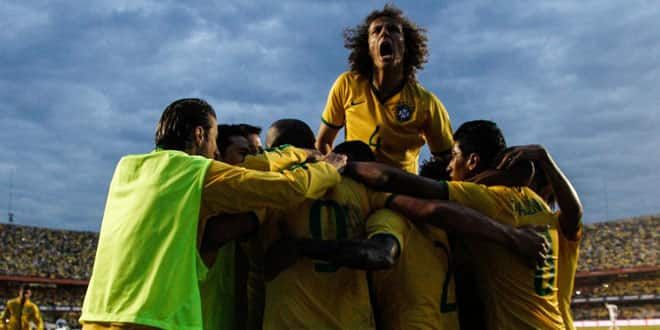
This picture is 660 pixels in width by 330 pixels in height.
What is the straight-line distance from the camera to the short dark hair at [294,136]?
16.3 feet

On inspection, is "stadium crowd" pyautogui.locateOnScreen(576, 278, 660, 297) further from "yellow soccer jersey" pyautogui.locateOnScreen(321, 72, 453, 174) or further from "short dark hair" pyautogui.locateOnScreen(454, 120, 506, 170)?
"short dark hair" pyautogui.locateOnScreen(454, 120, 506, 170)

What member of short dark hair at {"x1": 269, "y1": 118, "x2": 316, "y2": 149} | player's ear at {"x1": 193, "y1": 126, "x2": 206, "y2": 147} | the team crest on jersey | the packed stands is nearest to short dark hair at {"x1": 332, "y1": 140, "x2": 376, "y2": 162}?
short dark hair at {"x1": 269, "y1": 118, "x2": 316, "y2": 149}

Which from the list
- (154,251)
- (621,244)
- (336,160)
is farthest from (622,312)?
(154,251)

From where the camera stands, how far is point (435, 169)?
6.28 metres

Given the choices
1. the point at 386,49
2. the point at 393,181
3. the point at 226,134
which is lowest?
the point at 393,181

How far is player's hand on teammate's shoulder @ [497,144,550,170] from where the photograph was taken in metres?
4.65

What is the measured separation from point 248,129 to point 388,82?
1.60 metres

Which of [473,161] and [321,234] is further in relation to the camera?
[473,161]

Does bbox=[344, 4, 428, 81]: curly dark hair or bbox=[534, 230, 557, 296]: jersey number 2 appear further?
bbox=[344, 4, 428, 81]: curly dark hair

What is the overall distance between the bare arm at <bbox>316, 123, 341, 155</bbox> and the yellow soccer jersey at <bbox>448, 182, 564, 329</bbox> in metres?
2.58

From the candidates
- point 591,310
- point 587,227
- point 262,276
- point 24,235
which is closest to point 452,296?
point 262,276

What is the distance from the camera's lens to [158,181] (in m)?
3.68

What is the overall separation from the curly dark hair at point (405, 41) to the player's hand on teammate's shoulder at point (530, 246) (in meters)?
2.71

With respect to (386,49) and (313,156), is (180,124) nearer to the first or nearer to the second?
(313,156)
